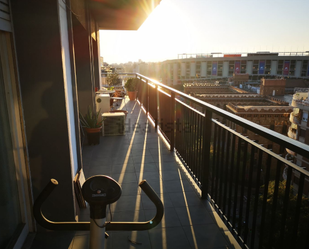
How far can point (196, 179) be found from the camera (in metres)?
3.17

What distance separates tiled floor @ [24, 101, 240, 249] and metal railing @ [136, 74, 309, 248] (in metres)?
0.16

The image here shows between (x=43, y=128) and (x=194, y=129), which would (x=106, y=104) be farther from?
(x=43, y=128)

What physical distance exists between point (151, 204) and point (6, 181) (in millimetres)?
1438

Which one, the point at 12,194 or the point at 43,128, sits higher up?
the point at 43,128

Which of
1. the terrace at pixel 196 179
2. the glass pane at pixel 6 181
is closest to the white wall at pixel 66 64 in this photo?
the glass pane at pixel 6 181

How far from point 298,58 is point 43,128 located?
11985cm

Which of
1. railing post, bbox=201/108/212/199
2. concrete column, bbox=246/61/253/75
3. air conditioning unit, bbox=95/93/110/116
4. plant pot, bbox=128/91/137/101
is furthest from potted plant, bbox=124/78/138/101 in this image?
concrete column, bbox=246/61/253/75

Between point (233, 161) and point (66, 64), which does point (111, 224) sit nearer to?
point (233, 161)

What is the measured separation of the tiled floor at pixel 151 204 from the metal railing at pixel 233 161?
16cm

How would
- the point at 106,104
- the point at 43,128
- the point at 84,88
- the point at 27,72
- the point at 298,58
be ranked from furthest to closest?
the point at 298,58 < the point at 106,104 < the point at 84,88 < the point at 43,128 < the point at 27,72

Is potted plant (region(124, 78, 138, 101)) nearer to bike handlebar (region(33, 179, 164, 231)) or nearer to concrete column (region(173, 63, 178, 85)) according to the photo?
bike handlebar (region(33, 179, 164, 231))

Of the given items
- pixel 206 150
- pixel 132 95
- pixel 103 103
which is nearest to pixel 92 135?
pixel 103 103

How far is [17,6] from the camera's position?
1.85 m

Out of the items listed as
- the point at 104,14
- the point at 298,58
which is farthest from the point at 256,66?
the point at 104,14
